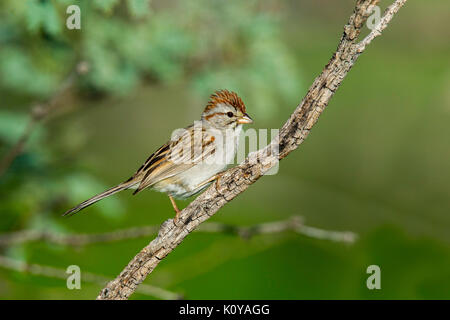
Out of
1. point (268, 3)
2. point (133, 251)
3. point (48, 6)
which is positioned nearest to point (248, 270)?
point (133, 251)

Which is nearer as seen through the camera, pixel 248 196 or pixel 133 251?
pixel 133 251

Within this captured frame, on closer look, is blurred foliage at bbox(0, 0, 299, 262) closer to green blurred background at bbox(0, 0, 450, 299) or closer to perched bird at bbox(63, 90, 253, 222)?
green blurred background at bbox(0, 0, 450, 299)

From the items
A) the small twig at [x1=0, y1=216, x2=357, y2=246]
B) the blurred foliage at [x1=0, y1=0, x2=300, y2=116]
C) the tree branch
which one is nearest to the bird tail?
the small twig at [x1=0, y1=216, x2=357, y2=246]

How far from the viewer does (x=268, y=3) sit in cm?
374

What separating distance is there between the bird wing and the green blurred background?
0.58 meters

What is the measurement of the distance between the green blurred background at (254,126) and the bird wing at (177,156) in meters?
0.58

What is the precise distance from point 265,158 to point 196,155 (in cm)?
75

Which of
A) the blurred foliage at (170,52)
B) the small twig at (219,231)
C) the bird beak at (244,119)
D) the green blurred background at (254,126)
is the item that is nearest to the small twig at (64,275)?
the small twig at (219,231)

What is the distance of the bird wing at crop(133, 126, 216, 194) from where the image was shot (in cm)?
224

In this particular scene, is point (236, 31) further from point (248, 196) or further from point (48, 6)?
point (248, 196)

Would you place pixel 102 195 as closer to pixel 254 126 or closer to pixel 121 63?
pixel 121 63

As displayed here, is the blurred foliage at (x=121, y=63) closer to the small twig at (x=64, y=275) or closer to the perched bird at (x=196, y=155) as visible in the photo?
the small twig at (x=64, y=275)

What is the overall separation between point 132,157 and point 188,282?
1.92 meters

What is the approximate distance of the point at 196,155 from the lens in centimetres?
232
